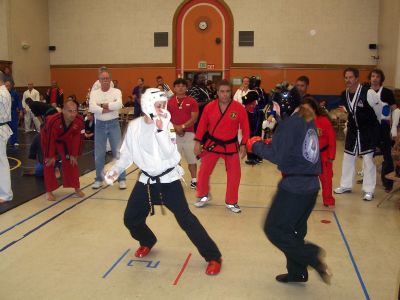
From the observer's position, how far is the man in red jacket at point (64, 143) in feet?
19.6

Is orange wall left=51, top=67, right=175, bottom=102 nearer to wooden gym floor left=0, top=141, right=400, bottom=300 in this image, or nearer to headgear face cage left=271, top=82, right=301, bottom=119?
wooden gym floor left=0, top=141, right=400, bottom=300

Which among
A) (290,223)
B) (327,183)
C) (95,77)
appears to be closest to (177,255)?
(290,223)

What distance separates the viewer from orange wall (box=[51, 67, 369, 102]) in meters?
17.1

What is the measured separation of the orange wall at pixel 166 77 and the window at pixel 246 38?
3.23ft

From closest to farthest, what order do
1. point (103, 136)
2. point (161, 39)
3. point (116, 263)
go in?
point (116, 263)
point (103, 136)
point (161, 39)

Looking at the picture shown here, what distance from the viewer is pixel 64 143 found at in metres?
6.12

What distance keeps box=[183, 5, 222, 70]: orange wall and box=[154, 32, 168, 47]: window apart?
787mm

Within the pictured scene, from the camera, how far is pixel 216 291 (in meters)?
3.54

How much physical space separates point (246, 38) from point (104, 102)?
11872mm

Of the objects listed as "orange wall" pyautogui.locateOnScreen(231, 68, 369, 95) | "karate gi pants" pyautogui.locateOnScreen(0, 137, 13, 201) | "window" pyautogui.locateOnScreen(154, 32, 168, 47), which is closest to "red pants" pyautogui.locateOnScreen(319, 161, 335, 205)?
"karate gi pants" pyautogui.locateOnScreen(0, 137, 13, 201)

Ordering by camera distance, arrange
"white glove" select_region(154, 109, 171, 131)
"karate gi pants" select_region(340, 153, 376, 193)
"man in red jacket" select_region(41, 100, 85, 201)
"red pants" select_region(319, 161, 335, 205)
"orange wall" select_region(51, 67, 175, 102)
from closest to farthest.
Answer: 1. "white glove" select_region(154, 109, 171, 131)
2. "red pants" select_region(319, 161, 335, 205)
3. "man in red jacket" select_region(41, 100, 85, 201)
4. "karate gi pants" select_region(340, 153, 376, 193)
5. "orange wall" select_region(51, 67, 175, 102)

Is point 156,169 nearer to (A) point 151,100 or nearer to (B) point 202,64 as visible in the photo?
(A) point 151,100

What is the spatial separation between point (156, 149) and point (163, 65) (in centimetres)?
1483

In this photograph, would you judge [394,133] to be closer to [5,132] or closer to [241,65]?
[5,132]
